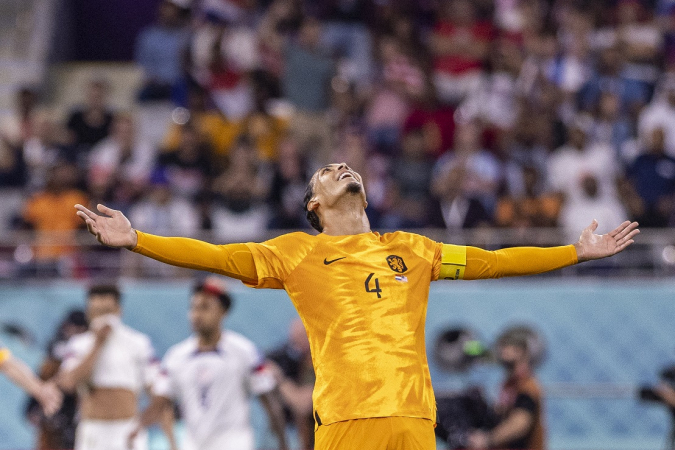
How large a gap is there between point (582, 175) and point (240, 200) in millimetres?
3782

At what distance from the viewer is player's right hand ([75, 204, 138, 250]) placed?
4.76 metres

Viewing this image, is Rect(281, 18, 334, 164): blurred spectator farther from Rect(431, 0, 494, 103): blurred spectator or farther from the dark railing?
the dark railing

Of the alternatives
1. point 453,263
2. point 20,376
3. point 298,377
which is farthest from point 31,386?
point 453,263

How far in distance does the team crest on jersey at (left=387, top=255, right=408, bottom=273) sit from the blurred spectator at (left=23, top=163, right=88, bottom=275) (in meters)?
7.22

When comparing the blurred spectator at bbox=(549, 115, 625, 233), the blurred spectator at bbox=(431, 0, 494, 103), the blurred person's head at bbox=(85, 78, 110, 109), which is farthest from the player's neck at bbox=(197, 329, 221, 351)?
the blurred spectator at bbox=(431, 0, 494, 103)

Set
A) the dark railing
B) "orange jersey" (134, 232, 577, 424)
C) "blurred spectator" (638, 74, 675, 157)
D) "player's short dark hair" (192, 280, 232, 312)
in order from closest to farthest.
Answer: "orange jersey" (134, 232, 577, 424), "player's short dark hair" (192, 280, 232, 312), the dark railing, "blurred spectator" (638, 74, 675, 157)

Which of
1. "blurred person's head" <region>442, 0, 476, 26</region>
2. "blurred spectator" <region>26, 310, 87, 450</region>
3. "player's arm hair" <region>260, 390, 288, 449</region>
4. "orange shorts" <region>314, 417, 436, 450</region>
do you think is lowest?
"blurred spectator" <region>26, 310, 87, 450</region>

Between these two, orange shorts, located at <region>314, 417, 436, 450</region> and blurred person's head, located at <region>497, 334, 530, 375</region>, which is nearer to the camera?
orange shorts, located at <region>314, 417, 436, 450</region>

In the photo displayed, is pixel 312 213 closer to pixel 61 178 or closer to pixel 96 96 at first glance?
pixel 61 178

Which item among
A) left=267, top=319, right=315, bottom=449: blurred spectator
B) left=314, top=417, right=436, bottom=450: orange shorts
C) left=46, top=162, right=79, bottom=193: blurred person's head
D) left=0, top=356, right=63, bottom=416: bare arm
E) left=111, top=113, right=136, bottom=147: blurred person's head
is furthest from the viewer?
left=111, top=113, right=136, bottom=147: blurred person's head

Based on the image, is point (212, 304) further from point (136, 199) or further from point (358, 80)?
point (358, 80)

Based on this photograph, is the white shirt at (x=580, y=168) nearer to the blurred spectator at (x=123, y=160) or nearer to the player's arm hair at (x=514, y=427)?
the player's arm hair at (x=514, y=427)

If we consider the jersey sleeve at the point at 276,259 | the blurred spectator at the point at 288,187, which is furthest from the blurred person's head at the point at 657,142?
the jersey sleeve at the point at 276,259

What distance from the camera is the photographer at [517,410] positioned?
8.31 metres
